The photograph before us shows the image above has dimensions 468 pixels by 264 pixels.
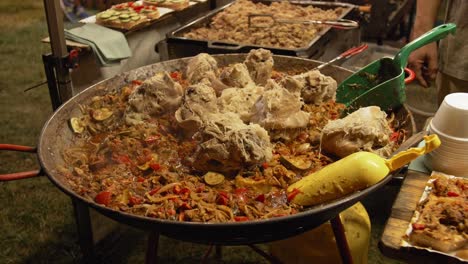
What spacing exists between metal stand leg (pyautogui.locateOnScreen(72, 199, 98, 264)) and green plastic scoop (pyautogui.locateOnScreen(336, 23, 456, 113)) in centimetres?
213

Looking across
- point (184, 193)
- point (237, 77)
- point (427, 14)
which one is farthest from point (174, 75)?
point (427, 14)

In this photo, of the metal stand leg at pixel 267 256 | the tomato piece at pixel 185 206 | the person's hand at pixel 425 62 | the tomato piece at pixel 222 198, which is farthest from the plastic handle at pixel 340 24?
the tomato piece at pixel 185 206

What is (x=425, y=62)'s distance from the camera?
3588mm

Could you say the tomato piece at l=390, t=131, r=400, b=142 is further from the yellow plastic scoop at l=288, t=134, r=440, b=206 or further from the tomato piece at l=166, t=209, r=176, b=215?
the tomato piece at l=166, t=209, r=176, b=215

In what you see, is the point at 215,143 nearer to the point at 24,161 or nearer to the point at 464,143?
the point at 464,143

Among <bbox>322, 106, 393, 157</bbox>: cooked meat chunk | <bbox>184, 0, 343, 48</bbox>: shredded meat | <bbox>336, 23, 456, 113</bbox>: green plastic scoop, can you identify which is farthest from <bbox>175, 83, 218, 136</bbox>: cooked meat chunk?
<bbox>184, 0, 343, 48</bbox>: shredded meat

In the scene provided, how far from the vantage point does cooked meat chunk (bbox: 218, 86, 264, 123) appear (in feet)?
7.99

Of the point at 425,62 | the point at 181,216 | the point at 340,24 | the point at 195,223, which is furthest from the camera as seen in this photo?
the point at 340,24

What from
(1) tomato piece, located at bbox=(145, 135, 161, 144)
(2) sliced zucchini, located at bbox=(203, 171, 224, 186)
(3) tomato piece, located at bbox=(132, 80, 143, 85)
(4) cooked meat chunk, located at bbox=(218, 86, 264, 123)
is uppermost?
(4) cooked meat chunk, located at bbox=(218, 86, 264, 123)

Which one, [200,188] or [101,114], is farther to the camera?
[101,114]

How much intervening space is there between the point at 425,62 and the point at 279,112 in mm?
1837

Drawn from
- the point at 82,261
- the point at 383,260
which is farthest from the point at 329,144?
the point at 82,261

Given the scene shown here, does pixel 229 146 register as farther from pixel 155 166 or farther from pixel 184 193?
pixel 155 166

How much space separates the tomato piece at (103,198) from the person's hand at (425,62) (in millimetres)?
2555
